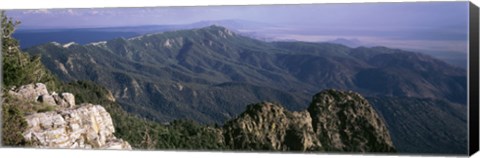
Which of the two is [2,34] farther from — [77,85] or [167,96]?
[167,96]

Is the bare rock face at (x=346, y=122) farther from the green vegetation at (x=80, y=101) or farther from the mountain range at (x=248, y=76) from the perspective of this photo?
the green vegetation at (x=80, y=101)

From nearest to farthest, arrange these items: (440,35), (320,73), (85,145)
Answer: (440,35) < (85,145) < (320,73)

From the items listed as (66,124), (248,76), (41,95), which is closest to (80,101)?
(41,95)

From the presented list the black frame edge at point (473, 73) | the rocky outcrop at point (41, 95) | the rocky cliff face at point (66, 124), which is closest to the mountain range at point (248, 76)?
the black frame edge at point (473, 73)

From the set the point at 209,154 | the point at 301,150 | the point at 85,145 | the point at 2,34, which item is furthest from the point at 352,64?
the point at 2,34

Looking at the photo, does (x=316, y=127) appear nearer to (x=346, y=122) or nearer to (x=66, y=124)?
(x=346, y=122)

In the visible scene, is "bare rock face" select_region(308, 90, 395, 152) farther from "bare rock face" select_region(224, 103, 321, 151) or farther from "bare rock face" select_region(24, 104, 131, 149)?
"bare rock face" select_region(24, 104, 131, 149)
